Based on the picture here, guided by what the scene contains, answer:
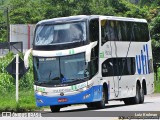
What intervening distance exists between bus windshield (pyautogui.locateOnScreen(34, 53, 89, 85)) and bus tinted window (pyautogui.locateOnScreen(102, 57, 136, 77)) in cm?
188

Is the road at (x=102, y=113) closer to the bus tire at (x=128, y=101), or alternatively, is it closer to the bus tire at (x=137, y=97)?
the bus tire at (x=137, y=97)

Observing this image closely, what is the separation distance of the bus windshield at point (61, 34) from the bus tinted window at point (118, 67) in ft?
7.22

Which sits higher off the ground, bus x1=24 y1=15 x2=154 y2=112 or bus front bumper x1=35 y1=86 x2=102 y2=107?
bus x1=24 y1=15 x2=154 y2=112

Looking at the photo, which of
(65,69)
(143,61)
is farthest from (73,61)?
(143,61)

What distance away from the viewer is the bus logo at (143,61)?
3077 cm

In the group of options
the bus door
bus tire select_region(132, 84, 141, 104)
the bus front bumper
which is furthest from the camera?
bus tire select_region(132, 84, 141, 104)

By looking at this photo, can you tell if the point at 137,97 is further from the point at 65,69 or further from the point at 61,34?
the point at 61,34

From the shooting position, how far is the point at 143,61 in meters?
31.6

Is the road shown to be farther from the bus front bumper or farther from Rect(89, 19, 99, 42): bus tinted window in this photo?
Rect(89, 19, 99, 42): bus tinted window

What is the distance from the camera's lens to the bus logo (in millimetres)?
30766

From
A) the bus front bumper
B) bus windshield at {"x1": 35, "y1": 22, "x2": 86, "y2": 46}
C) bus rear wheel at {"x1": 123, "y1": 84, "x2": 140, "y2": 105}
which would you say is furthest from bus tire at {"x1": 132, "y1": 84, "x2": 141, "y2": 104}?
bus windshield at {"x1": 35, "y1": 22, "x2": 86, "y2": 46}

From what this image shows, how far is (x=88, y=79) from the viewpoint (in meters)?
24.9

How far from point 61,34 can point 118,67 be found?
4.35 m

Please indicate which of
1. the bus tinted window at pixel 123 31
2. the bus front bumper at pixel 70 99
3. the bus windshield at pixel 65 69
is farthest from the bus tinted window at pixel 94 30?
the bus front bumper at pixel 70 99
